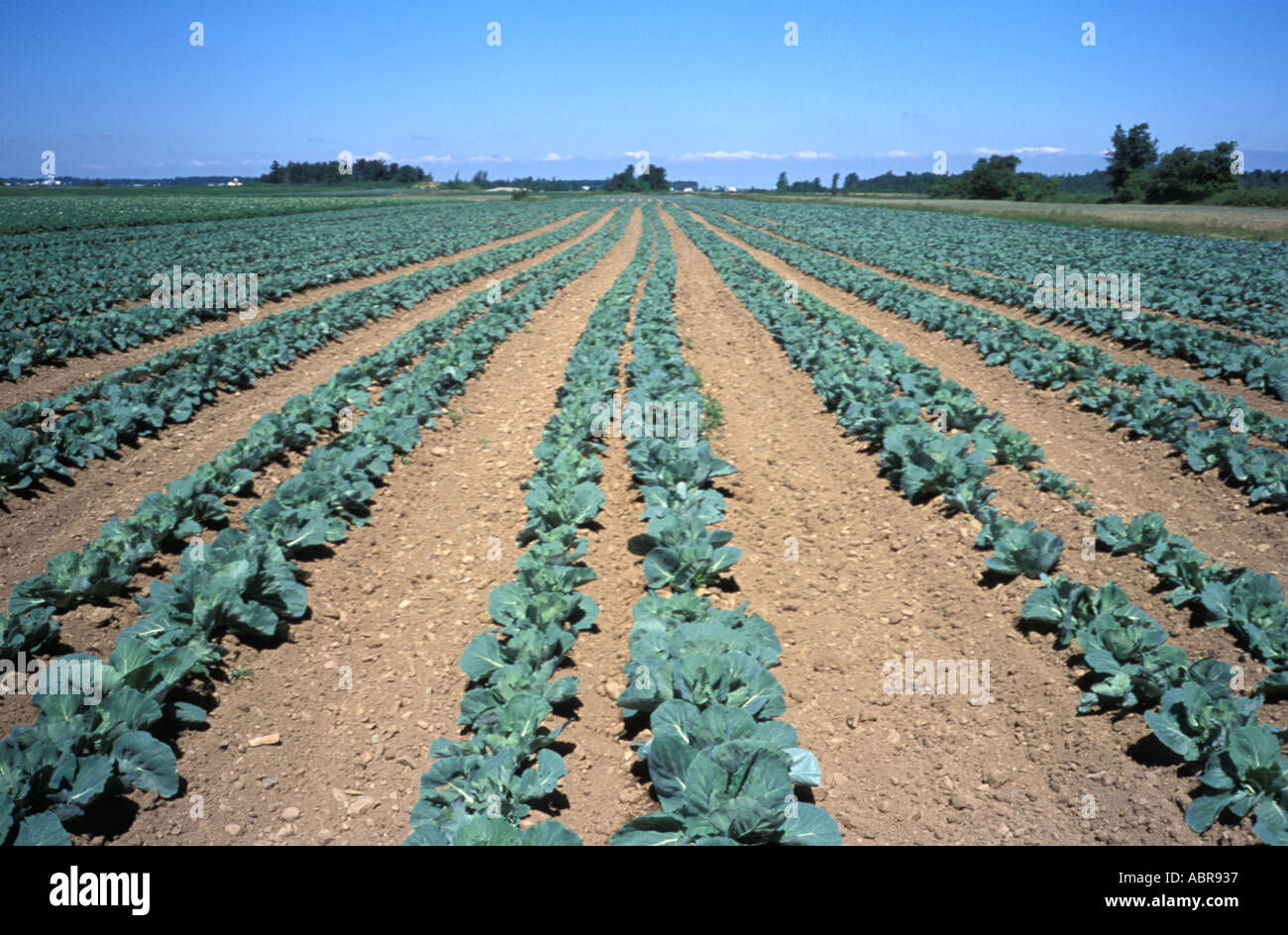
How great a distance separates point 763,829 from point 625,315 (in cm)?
1362

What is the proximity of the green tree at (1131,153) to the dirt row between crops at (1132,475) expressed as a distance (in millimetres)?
86220

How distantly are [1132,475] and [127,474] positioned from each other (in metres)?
11.7

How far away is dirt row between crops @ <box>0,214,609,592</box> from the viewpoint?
21.5 ft

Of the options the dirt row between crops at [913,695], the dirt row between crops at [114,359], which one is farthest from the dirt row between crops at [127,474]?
the dirt row between crops at [913,695]

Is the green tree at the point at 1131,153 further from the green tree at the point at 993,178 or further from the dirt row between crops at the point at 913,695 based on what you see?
the dirt row between crops at the point at 913,695

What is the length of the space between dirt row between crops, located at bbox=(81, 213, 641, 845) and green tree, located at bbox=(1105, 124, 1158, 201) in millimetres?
94056

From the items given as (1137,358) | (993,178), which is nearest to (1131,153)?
(993,178)

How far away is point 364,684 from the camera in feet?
15.6

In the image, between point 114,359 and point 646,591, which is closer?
point 646,591

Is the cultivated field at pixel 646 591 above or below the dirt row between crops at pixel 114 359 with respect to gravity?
below

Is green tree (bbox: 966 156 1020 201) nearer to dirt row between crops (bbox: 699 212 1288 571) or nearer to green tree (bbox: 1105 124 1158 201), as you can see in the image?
green tree (bbox: 1105 124 1158 201)

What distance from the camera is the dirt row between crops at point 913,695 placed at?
12.0ft

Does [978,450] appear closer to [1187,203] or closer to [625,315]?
[625,315]

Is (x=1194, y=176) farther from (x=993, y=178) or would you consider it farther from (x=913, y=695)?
(x=913, y=695)
